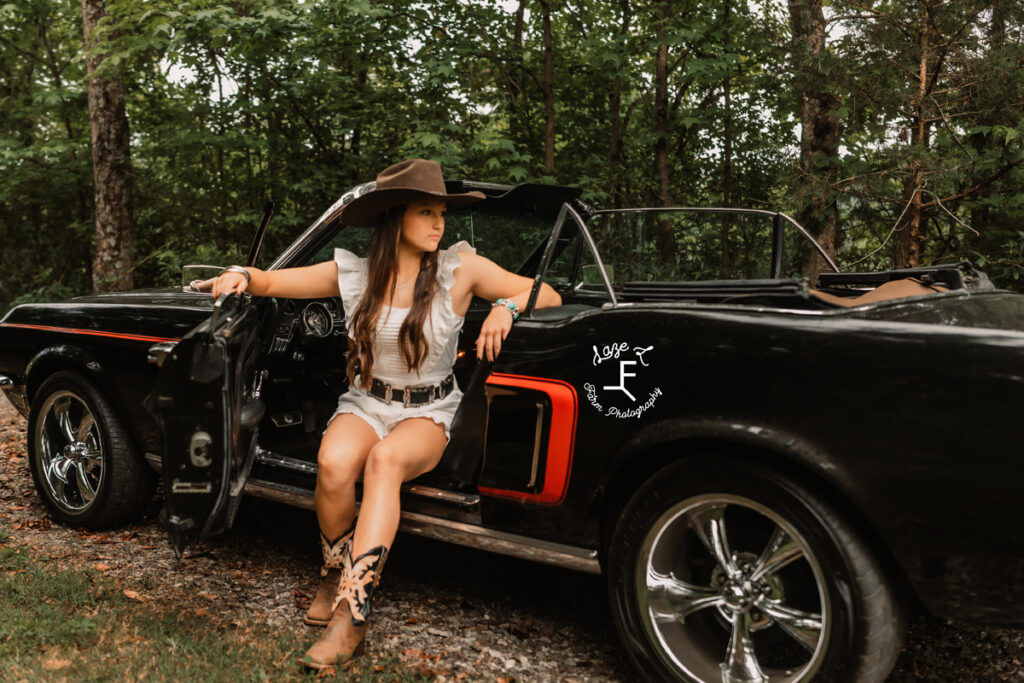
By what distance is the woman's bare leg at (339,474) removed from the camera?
3029mm

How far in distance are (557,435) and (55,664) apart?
71.7 inches

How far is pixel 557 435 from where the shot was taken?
266 cm

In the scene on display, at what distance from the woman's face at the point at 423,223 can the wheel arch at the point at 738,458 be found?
1200 millimetres

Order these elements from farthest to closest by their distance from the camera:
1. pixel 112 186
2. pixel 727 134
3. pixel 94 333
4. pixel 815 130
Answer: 1. pixel 112 186
2. pixel 727 134
3. pixel 815 130
4. pixel 94 333

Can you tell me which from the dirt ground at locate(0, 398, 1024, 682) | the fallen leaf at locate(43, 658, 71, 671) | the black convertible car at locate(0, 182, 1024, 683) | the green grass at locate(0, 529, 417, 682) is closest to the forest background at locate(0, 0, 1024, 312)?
the black convertible car at locate(0, 182, 1024, 683)

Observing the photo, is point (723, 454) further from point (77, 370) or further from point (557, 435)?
point (77, 370)

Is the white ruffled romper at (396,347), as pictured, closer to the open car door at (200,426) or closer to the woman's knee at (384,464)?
the woman's knee at (384,464)

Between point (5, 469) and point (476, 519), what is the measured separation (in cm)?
407

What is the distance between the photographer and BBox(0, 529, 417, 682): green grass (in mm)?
2721

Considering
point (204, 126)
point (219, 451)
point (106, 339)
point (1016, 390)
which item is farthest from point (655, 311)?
point (204, 126)

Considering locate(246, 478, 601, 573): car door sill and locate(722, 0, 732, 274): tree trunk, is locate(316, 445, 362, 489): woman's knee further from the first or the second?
locate(722, 0, 732, 274): tree trunk

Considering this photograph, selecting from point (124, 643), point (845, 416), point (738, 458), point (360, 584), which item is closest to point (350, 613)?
point (360, 584)

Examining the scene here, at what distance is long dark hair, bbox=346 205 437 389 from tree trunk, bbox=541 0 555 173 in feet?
18.2

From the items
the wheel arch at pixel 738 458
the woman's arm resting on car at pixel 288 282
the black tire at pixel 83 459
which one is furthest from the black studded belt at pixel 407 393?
the black tire at pixel 83 459
